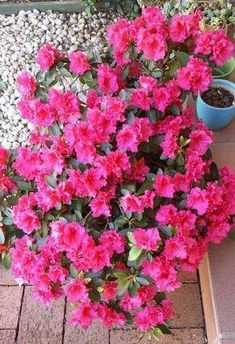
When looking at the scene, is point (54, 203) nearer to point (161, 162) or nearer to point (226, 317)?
point (161, 162)

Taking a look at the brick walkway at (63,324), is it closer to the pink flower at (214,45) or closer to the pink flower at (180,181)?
the pink flower at (180,181)

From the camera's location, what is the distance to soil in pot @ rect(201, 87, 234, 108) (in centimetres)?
169

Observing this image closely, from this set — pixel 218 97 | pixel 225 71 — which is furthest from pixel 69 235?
pixel 225 71

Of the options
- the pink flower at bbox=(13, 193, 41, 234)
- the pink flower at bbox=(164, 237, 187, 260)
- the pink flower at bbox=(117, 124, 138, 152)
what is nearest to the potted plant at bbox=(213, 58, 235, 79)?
the pink flower at bbox=(117, 124, 138, 152)

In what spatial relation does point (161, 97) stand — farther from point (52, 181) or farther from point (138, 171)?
point (52, 181)

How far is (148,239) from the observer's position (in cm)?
125

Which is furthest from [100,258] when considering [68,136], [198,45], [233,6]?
[233,6]

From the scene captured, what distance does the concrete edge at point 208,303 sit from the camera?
1492 mm

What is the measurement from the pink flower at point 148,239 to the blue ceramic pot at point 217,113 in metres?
0.58

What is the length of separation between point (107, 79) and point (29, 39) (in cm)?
140

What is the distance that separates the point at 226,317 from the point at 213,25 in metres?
1.15

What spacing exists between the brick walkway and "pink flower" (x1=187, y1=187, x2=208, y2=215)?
512 mm

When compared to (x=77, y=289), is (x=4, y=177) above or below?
above

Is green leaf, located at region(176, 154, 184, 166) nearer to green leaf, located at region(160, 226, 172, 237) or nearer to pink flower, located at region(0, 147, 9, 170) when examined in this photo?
green leaf, located at region(160, 226, 172, 237)
